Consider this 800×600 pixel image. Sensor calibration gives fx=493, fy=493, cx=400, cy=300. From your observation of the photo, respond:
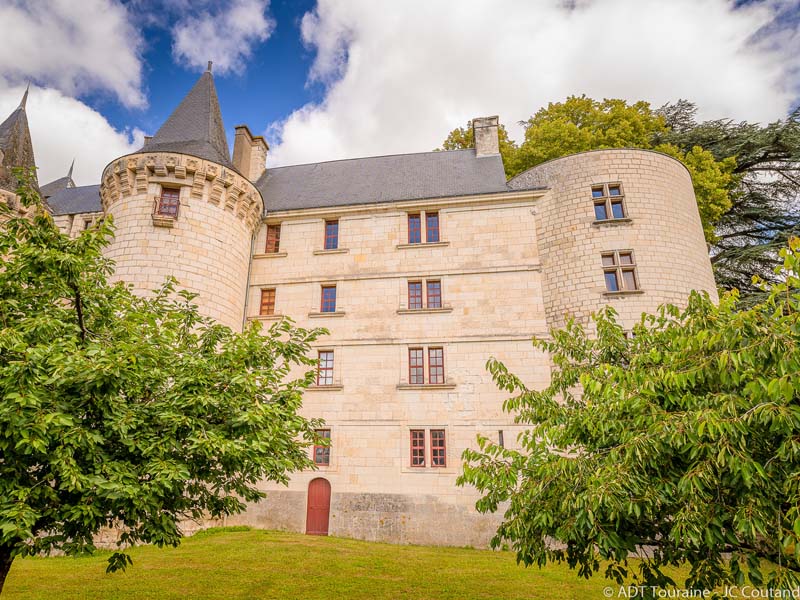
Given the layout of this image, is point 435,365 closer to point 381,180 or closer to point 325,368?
point 325,368

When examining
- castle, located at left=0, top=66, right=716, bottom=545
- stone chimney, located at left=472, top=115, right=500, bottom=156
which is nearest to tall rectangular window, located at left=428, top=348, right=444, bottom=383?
castle, located at left=0, top=66, right=716, bottom=545

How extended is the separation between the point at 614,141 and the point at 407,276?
42.1 ft

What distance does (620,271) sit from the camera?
17.6m

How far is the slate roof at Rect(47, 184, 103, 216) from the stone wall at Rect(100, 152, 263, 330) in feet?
17.5

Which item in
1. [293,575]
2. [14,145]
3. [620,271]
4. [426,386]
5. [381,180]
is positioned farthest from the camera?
[14,145]

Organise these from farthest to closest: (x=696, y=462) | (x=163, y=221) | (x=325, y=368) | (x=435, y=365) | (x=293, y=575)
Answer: (x=325, y=368) → (x=435, y=365) → (x=163, y=221) → (x=293, y=575) → (x=696, y=462)

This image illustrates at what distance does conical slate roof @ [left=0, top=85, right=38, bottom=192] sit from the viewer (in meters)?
22.4

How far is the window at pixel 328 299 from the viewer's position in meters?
19.8

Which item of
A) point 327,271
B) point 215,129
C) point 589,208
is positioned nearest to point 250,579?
point 327,271

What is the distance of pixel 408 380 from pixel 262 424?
1150 cm

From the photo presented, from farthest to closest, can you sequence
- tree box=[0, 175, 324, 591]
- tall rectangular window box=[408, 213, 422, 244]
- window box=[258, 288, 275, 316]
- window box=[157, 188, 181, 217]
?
tall rectangular window box=[408, 213, 422, 244], window box=[258, 288, 275, 316], window box=[157, 188, 181, 217], tree box=[0, 175, 324, 591]

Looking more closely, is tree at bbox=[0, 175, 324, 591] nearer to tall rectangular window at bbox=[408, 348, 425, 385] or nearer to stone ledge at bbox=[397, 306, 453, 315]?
tall rectangular window at bbox=[408, 348, 425, 385]

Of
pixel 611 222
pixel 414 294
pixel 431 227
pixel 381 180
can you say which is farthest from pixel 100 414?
pixel 381 180

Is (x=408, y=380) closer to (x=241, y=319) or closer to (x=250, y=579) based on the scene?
(x=241, y=319)
